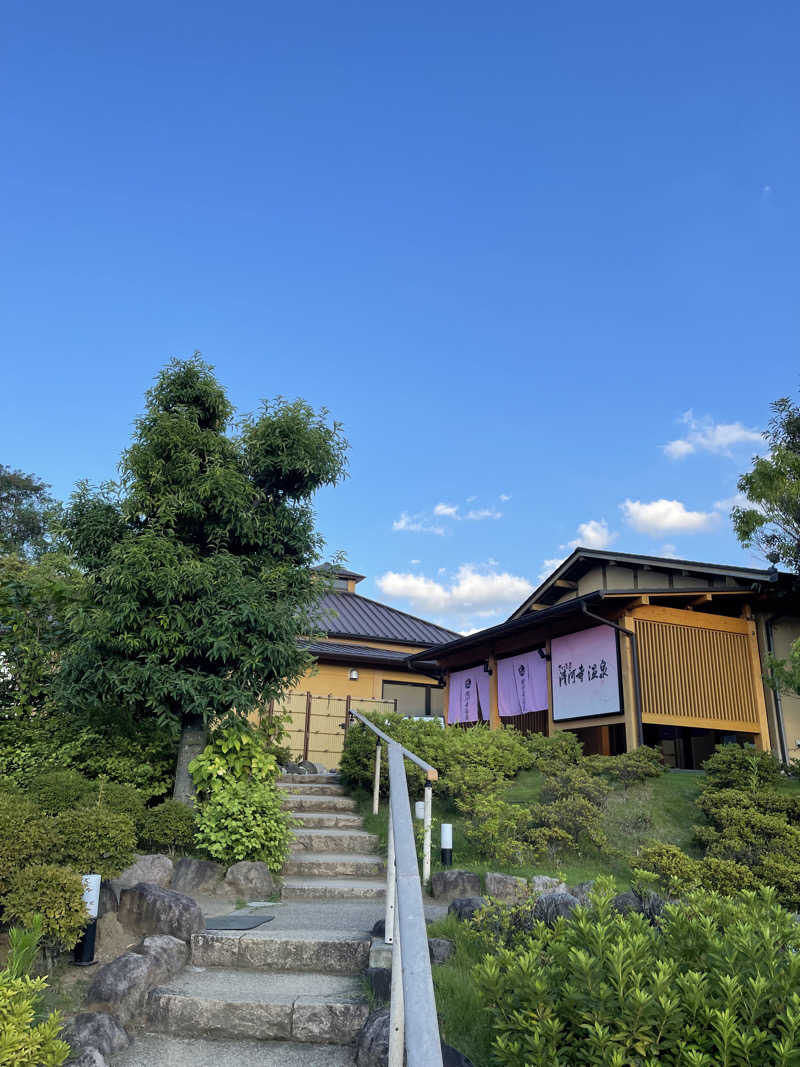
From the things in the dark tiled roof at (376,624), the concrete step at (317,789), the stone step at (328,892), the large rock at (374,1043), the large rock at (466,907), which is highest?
the dark tiled roof at (376,624)

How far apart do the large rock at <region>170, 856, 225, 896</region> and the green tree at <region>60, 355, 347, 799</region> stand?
3.59 ft

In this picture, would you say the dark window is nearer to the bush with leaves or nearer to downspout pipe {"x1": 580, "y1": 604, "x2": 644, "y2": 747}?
downspout pipe {"x1": 580, "y1": 604, "x2": 644, "y2": 747}

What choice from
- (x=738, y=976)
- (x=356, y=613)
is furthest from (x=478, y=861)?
(x=356, y=613)

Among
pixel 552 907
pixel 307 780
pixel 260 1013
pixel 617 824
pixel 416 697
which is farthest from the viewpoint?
pixel 416 697

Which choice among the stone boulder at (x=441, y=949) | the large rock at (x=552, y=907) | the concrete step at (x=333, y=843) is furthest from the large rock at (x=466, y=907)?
the concrete step at (x=333, y=843)

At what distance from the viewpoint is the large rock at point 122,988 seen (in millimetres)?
3742

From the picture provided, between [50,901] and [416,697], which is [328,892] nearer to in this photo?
[50,901]

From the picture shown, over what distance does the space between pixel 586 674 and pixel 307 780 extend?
5.03 m

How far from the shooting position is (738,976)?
227cm

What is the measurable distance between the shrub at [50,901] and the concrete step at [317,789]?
5.91 metres

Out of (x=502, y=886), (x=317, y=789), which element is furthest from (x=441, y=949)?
(x=317, y=789)

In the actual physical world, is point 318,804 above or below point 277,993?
above

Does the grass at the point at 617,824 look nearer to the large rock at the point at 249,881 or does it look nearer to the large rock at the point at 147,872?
the large rock at the point at 249,881

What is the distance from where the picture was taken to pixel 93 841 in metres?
4.70
